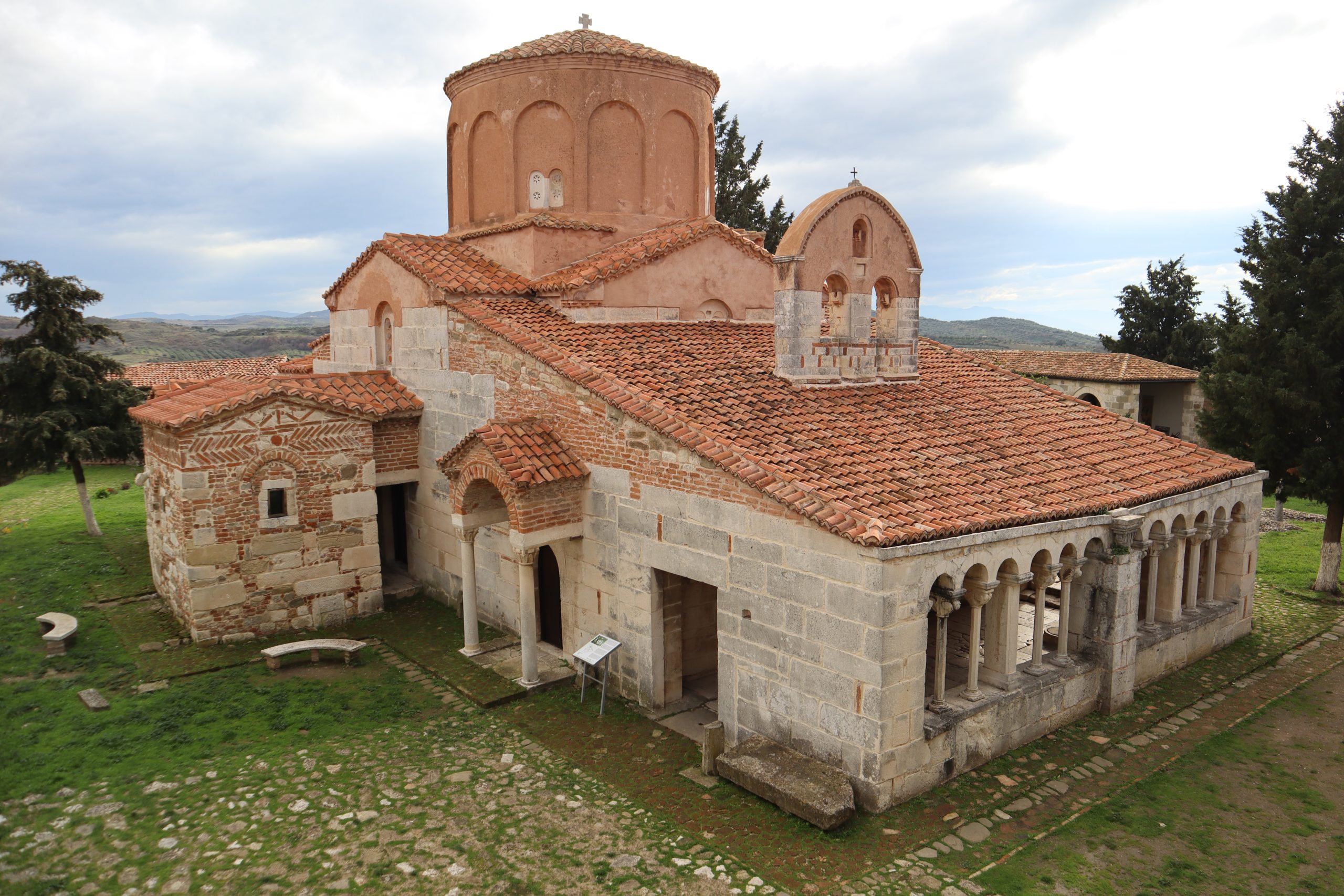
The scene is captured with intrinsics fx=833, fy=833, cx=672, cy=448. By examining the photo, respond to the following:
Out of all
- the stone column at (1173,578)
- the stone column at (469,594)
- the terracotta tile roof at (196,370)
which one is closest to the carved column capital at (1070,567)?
the stone column at (1173,578)

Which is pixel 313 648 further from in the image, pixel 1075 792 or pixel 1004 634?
pixel 1075 792

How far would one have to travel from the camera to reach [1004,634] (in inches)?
339

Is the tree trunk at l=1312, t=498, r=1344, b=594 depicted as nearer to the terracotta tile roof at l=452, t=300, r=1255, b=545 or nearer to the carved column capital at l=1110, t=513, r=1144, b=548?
the terracotta tile roof at l=452, t=300, r=1255, b=545

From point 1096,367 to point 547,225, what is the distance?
2109 centimetres

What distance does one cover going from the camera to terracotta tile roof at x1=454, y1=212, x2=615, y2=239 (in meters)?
13.6

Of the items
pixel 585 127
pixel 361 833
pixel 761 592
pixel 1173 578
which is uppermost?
pixel 585 127

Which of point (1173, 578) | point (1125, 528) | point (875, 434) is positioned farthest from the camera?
point (1173, 578)

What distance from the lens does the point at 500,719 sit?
31.6 ft

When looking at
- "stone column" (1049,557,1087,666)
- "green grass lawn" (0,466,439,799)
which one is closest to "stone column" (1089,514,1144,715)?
"stone column" (1049,557,1087,666)

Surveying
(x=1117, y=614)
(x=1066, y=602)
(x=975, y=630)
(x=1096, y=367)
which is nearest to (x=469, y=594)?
(x=975, y=630)

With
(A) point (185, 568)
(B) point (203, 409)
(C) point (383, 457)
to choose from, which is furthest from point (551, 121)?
(A) point (185, 568)

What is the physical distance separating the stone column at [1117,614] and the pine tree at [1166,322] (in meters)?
24.3

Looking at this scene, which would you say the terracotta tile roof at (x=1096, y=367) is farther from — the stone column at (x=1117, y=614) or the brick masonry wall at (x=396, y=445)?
the brick masonry wall at (x=396, y=445)

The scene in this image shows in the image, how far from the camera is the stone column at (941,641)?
7.86 m
